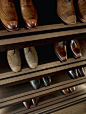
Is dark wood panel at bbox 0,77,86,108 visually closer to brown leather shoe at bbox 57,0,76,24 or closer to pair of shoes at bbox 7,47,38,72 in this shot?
pair of shoes at bbox 7,47,38,72

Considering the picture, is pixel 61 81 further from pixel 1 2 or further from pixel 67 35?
pixel 1 2

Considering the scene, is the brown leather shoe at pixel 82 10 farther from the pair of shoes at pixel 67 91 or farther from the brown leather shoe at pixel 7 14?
the pair of shoes at pixel 67 91

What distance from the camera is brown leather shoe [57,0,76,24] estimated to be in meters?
0.70

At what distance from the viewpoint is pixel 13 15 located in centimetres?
62

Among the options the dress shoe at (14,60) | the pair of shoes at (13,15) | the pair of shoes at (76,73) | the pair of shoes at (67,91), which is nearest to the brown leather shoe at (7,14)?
the pair of shoes at (13,15)

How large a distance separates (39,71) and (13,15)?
36cm

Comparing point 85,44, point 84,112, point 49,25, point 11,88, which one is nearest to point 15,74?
point 11,88

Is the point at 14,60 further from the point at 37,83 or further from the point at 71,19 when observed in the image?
the point at 71,19

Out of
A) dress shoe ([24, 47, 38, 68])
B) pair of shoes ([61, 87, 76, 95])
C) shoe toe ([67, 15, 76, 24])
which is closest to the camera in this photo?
shoe toe ([67, 15, 76, 24])

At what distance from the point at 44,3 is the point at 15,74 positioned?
0.44m

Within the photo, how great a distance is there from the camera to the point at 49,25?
693mm

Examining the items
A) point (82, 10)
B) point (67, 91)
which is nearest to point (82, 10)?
point (82, 10)

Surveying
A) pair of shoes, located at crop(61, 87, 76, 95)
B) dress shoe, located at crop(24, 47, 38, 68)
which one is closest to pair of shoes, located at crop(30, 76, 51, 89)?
dress shoe, located at crop(24, 47, 38, 68)

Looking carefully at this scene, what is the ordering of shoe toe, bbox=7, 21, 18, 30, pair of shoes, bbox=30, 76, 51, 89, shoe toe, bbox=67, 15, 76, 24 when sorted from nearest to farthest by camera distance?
1. shoe toe, bbox=7, 21, 18, 30
2. shoe toe, bbox=67, 15, 76, 24
3. pair of shoes, bbox=30, 76, 51, 89
